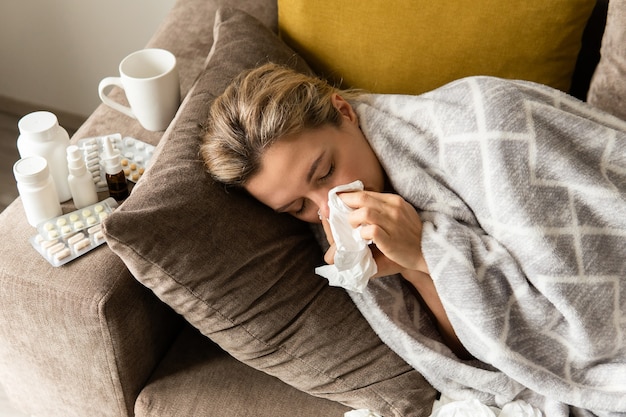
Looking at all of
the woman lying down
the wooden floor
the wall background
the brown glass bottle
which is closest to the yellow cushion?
the woman lying down

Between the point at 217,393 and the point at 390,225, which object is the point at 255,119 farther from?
the point at 217,393

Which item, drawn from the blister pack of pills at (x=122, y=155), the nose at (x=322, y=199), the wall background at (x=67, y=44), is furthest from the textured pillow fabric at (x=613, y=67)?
the wall background at (x=67, y=44)

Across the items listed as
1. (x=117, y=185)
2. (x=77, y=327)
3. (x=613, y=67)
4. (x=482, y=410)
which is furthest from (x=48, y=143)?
(x=613, y=67)

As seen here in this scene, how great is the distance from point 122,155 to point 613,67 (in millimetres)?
972

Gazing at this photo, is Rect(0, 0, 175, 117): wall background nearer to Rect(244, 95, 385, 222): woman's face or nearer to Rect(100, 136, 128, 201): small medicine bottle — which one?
Rect(100, 136, 128, 201): small medicine bottle

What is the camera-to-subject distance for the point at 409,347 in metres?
1.17

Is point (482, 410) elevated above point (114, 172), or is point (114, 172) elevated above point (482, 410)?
point (114, 172)

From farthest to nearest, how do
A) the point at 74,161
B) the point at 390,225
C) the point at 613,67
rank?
the point at 613,67 < the point at 74,161 < the point at 390,225

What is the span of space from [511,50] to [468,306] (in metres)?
0.57

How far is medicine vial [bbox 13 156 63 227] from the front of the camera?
1122mm

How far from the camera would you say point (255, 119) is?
3.69 ft

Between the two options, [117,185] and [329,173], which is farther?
[117,185]

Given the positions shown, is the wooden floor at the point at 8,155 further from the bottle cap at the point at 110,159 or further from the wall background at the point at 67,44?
the bottle cap at the point at 110,159

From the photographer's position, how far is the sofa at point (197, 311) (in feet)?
3.48
